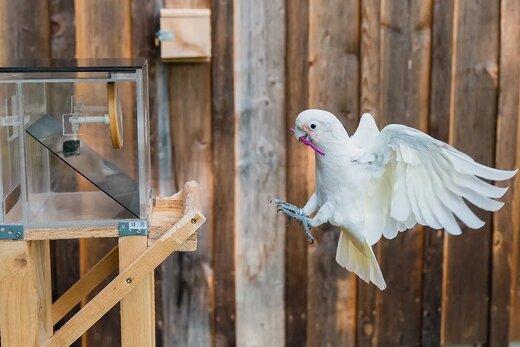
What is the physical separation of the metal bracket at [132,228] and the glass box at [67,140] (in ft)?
0.05

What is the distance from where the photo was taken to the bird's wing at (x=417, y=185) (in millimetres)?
1653

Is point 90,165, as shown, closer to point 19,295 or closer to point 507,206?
point 19,295

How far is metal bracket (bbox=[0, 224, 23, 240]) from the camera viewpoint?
1759 mm

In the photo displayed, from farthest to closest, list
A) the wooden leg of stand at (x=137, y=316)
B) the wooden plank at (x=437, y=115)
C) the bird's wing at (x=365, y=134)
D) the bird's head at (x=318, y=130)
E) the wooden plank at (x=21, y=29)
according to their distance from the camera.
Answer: the wooden plank at (x=437, y=115)
the wooden plank at (x=21, y=29)
the wooden leg of stand at (x=137, y=316)
the bird's wing at (x=365, y=134)
the bird's head at (x=318, y=130)

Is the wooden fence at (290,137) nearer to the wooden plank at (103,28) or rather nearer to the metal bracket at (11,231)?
the wooden plank at (103,28)

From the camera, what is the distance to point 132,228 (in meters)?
1.79

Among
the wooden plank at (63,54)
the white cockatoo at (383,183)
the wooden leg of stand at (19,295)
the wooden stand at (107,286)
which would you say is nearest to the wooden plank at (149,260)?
the wooden stand at (107,286)

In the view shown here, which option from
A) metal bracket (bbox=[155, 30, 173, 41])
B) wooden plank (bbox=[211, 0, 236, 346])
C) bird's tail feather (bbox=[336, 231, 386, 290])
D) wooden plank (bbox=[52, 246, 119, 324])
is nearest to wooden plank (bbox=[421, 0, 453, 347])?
wooden plank (bbox=[211, 0, 236, 346])

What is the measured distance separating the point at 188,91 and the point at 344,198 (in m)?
1.03

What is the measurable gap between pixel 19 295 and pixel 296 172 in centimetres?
109

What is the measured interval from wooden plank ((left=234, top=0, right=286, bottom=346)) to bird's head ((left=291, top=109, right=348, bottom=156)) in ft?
3.33

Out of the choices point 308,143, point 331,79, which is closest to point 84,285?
point 308,143

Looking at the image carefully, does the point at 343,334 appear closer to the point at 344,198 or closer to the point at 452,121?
the point at 452,121

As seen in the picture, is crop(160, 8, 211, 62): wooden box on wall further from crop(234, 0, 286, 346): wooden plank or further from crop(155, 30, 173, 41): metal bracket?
crop(234, 0, 286, 346): wooden plank
